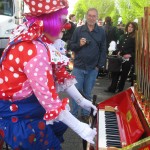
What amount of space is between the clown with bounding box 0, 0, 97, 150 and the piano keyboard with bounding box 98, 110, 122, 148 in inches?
9.9

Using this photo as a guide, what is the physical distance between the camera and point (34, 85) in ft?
6.34

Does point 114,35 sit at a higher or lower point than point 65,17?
lower

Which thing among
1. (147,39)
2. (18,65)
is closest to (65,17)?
(18,65)

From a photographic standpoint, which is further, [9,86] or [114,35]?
[114,35]

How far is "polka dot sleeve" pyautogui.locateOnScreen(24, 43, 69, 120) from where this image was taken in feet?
6.29

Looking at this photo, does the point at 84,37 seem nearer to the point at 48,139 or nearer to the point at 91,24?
the point at 91,24

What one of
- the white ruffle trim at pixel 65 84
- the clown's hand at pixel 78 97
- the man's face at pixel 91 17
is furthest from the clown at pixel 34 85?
the man's face at pixel 91 17

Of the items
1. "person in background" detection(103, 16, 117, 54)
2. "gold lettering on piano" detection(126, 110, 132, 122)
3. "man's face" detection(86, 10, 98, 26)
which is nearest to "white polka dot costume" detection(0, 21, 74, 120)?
"gold lettering on piano" detection(126, 110, 132, 122)

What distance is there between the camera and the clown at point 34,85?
1.95 meters

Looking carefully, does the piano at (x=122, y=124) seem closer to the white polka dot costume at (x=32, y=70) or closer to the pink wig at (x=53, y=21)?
the white polka dot costume at (x=32, y=70)

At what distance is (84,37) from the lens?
5031mm

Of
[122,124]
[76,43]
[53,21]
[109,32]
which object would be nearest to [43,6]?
[53,21]

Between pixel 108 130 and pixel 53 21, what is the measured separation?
94 centimetres

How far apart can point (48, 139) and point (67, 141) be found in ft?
8.03
